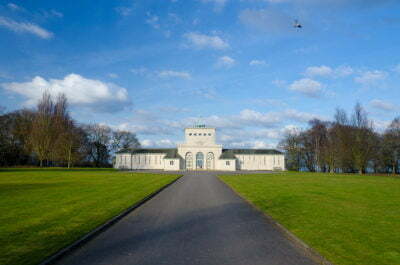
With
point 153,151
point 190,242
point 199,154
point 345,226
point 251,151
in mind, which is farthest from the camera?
point 251,151

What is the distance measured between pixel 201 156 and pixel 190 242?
76.3 m

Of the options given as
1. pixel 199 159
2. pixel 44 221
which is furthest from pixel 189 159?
pixel 44 221

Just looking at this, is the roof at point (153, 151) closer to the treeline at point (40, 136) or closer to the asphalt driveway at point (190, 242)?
the treeline at point (40, 136)

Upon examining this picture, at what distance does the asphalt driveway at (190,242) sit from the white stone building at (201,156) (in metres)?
70.3

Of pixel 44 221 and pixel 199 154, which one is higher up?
pixel 199 154

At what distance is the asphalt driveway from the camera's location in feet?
22.1

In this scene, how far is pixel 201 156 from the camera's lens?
84250 millimetres

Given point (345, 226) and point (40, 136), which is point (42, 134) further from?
point (345, 226)

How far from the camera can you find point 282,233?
9.29 meters

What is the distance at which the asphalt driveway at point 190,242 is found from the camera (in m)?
6.74

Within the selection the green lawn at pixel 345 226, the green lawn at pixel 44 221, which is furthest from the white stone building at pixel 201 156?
the green lawn at pixel 345 226

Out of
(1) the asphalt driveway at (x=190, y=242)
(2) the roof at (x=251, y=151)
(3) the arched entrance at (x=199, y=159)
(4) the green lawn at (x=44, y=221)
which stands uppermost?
(2) the roof at (x=251, y=151)

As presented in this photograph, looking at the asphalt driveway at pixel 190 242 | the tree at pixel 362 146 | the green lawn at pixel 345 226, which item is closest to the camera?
the asphalt driveway at pixel 190 242

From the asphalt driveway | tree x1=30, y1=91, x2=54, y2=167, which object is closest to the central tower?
tree x1=30, y1=91, x2=54, y2=167
